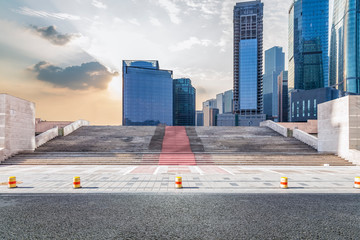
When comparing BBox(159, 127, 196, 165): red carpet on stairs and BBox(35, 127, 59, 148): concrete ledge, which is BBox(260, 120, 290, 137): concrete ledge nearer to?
BBox(159, 127, 196, 165): red carpet on stairs

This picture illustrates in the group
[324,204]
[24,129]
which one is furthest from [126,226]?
[24,129]

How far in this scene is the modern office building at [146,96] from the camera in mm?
164250

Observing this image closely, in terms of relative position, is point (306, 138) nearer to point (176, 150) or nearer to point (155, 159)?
point (176, 150)

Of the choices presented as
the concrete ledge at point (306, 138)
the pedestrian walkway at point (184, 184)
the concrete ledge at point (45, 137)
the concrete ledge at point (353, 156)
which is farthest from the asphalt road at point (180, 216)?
the concrete ledge at point (45, 137)

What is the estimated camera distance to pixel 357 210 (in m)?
8.34

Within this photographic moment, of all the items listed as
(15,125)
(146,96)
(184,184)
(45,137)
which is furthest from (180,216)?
(146,96)

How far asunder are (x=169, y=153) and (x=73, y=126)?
19061 millimetres

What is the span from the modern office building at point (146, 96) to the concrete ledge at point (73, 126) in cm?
12639

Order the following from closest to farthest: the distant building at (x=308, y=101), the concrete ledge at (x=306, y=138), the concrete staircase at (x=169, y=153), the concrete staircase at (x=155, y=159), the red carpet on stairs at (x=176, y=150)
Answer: the concrete staircase at (x=155, y=159)
the concrete staircase at (x=169, y=153)
the red carpet on stairs at (x=176, y=150)
the concrete ledge at (x=306, y=138)
the distant building at (x=308, y=101)

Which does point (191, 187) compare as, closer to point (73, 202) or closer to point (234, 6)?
point (73, 202)

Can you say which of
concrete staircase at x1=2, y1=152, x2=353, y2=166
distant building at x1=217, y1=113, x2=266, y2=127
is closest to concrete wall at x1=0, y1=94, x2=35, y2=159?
concrete staircase at x1=2, y1=152, x2=353, y2=166

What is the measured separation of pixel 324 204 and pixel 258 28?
19916 centimetres

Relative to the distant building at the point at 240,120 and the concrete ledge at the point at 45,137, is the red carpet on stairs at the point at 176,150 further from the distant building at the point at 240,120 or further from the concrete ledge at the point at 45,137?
the distant building at the point at 240,120

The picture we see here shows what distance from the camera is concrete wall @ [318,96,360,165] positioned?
22281mm
